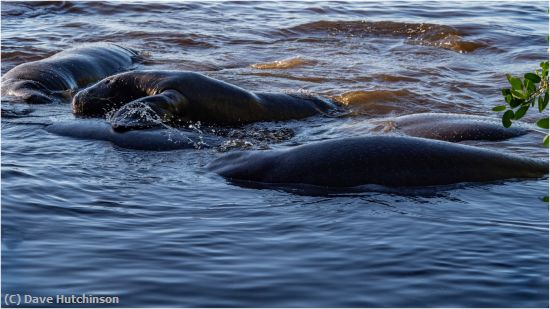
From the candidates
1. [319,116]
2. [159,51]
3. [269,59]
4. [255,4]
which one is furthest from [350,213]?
[255,4]

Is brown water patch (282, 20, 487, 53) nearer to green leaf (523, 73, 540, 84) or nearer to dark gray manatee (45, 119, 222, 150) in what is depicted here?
dark gray manatee (45, 119, 222, 150)

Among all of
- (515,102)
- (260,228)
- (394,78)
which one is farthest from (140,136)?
(394,78)

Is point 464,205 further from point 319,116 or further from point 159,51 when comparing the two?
point 159,51

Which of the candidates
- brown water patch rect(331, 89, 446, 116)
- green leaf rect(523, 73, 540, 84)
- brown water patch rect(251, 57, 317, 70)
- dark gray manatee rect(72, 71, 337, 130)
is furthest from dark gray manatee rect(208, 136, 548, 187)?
brown water patch rect(251, 57, 317, 70)

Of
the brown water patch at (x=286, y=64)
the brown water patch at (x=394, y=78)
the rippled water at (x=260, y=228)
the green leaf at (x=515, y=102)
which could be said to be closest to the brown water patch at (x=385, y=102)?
the rippled water at (x=260, y=228)

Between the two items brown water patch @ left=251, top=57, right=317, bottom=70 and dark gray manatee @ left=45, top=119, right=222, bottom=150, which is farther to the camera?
brown water patch @ left=251, top=57, right=317, bottom=70

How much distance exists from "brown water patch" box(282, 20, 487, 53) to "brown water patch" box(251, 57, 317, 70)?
3119 mm

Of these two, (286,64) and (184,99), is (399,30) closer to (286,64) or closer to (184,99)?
(286,64)

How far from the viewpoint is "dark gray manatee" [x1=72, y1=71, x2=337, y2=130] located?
9.89m

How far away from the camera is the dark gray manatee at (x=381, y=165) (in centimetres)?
726

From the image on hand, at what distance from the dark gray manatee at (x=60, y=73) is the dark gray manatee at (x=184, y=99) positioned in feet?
3.37

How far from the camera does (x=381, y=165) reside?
7.28 metres

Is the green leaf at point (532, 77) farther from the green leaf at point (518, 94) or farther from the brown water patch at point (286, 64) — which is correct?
the brown water patch at point (286, 64)

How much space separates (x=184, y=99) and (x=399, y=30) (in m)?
9.03
